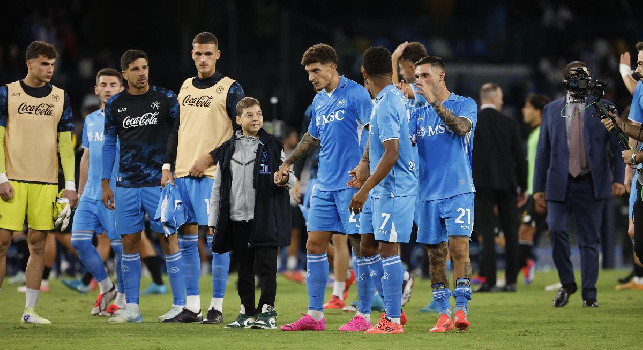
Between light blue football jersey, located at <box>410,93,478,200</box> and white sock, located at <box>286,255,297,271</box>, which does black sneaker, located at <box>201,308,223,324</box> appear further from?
white sock, located at <box>286,255,297,271</box>

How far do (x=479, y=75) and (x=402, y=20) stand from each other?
265 centimetres

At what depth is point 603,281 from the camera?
16.1 meters

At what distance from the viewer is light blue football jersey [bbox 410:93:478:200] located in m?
9.35

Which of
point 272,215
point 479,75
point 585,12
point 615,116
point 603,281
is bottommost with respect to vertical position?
point 603,281

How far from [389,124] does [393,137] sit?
10cm

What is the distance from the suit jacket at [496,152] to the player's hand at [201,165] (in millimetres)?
4644

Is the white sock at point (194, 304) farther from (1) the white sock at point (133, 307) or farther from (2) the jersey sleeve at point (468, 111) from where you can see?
(2) the jersey sleeve at point (468, 111)

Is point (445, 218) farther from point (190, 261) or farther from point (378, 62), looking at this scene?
point (190, 261)

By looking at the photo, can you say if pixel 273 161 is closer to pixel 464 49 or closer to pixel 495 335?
pixel 495 335

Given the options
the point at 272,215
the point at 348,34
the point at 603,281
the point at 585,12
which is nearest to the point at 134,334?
the point at 272,215

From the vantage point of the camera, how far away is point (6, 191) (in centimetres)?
1016

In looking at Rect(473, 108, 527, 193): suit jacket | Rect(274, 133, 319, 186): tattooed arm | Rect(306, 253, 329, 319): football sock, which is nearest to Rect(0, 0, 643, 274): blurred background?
Rect(473, 108, 527, 193): suit jacket

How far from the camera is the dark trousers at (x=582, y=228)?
39.5ft

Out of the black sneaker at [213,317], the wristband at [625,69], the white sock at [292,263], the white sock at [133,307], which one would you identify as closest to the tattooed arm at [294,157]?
the black sneaker at [213,317]
